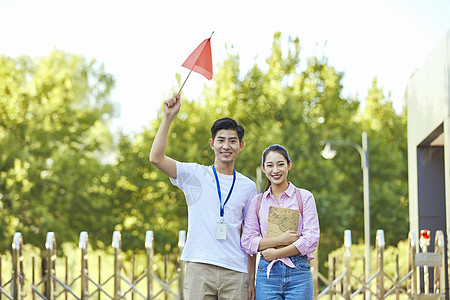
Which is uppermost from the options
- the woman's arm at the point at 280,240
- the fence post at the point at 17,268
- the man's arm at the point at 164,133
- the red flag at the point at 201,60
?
the red flag at the point at 201,60

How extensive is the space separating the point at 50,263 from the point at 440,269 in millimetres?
5724

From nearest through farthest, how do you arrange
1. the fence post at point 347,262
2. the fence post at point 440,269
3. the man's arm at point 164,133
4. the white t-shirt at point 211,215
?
1. the man's arm at point 164,133
2. the white t-shirt at point 211,215
3. the fence post at point 440,269
4. the fence post at point 347,262

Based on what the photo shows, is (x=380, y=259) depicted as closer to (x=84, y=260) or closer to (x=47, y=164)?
(x=84, y=260)

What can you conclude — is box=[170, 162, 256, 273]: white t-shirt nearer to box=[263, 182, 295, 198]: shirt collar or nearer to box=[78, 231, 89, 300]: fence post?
box=[263, 182, 295, 198]: shirt collar

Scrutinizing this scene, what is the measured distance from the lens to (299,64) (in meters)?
29.5

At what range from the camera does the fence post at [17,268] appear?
10492 millimetres

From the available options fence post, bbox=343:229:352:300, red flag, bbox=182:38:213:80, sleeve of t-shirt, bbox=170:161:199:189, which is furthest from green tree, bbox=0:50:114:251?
sleeve of t-shirt, bbox=170:161:199:189

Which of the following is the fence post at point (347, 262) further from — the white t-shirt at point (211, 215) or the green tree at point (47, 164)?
the green tree at point (47, 164)

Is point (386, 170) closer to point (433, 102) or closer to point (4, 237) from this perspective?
point (4, 237)

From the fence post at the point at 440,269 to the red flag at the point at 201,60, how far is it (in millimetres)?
5271

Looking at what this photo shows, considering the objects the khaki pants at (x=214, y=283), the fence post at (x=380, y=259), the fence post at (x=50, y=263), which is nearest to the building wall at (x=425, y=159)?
the fence post at (x=380, y=259)

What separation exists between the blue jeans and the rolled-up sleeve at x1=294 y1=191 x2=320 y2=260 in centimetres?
9

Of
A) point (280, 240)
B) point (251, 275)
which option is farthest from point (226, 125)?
point (251, 275)

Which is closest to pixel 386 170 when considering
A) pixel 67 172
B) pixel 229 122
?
pixel 67 172
